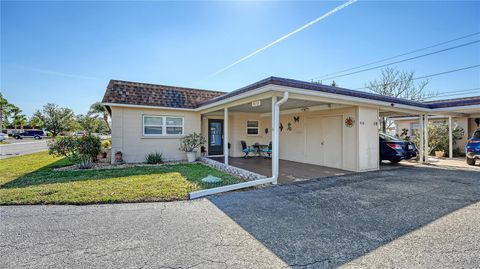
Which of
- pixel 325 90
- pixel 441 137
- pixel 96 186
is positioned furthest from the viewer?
pixel 441 137

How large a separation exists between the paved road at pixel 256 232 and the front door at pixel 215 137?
26.8 feet

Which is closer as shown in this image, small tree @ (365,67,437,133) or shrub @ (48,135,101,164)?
shrub @ (48,135,101,164)

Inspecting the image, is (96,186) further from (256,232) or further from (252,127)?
(252,127)

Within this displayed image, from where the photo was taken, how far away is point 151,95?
11062 millimetres

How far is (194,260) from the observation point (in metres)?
2.65

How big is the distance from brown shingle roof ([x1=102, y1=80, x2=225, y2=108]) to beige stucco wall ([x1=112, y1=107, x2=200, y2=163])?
0.41 metres

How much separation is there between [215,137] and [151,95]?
4.45m

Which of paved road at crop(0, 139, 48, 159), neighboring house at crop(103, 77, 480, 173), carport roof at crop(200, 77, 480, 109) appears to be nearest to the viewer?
carport roof at crop(200, 77, 480, 109)

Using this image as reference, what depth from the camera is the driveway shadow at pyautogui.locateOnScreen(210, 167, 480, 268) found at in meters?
2.97

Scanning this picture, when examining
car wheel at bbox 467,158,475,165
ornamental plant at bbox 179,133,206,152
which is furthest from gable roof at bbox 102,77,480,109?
car wheel at bbox 467,158,475,165

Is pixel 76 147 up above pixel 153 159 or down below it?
above

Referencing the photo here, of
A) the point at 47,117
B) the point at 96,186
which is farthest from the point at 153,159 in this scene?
the point at 47,117

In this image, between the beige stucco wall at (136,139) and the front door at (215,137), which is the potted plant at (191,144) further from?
the front door at (215,137)

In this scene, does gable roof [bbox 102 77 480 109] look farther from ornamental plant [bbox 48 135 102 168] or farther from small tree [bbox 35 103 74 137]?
small tree [bbox 35 103 74 137]
